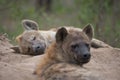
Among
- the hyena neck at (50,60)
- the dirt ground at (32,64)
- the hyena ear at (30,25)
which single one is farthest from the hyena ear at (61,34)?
the hyena ear at (30,25)

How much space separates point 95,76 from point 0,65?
1.28 meters

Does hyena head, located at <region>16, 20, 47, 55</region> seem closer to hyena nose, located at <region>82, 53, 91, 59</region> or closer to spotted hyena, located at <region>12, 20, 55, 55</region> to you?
spotted hyena, located at <region>12, 20, 55, 55</region>

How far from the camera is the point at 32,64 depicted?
8.41 metres

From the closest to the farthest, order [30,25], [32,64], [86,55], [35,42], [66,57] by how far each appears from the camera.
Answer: [86,55] < [66,57] < [32,64] < [35,42] < [30,25]

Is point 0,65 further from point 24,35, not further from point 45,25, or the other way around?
point 45,25

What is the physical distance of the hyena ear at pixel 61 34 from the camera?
7.76m

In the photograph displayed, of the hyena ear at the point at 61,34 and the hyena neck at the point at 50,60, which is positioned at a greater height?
the hyena ear at the point at 61,34

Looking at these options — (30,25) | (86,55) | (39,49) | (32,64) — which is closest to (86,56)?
(86,55)

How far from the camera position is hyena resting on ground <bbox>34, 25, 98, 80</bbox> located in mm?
7398

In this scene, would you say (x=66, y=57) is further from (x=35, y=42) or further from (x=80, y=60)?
(x=35, y=42)

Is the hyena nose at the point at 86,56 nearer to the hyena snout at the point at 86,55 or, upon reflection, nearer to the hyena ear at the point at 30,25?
the hyena snout at the point at 86,55

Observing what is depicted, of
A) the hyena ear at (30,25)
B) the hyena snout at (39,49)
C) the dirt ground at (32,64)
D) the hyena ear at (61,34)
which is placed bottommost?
the dirt ground at (32,64)

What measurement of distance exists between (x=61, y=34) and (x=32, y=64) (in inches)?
33.4

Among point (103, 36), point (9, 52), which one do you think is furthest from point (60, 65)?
point (103, 36)
